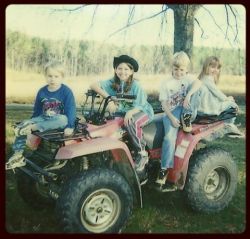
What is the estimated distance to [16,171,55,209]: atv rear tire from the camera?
4797mm

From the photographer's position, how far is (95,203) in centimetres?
440

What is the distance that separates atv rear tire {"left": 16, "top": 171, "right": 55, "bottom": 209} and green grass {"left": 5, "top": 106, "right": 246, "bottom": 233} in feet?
0.17

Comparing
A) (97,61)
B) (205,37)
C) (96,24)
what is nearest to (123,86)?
(97,61)

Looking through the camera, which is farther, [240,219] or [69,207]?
[240,219]

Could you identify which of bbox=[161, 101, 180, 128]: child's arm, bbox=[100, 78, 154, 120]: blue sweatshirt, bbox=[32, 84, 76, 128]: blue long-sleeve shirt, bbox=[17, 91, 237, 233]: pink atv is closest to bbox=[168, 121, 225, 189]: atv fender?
bbox=[17, 91, 237, 233]: pink atv

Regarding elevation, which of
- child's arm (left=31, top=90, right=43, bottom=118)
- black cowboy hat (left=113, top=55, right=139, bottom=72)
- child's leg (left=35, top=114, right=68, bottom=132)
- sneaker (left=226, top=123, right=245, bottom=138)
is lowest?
sneaker (left=226, top=123, right=245, bottom=138)

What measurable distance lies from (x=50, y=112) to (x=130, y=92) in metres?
0.81

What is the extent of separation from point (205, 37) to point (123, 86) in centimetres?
103

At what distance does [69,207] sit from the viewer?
4223 millimetres

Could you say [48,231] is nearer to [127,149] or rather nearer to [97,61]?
[127,149]

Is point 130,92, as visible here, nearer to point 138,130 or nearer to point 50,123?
point 138,130

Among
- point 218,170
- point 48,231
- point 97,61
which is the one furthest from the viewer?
point 218,170

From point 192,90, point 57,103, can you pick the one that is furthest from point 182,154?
point 57,103

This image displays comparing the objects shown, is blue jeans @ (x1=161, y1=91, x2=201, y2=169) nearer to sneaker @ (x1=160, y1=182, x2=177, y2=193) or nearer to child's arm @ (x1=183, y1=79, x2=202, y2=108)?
child's arm @ (x1=183, y1=79, x2=202, y2=108)
